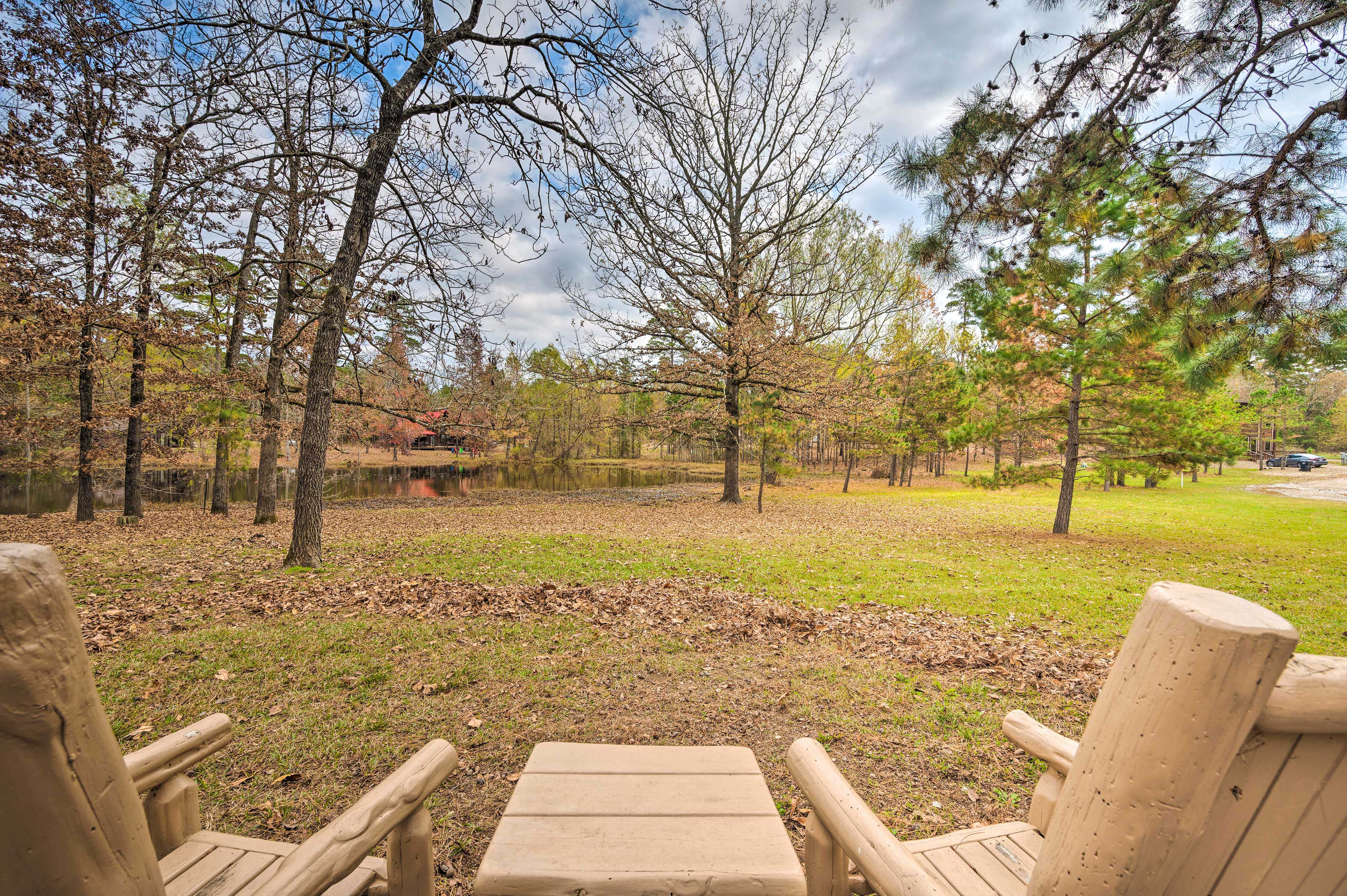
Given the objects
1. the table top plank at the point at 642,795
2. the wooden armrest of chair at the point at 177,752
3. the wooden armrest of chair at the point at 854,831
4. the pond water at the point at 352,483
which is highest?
the wooden armrest of chair at the point at 854,831

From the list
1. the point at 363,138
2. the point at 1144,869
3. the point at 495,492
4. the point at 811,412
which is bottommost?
the point at 495,492

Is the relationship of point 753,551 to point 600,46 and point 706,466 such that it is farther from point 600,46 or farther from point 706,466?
point 706,466

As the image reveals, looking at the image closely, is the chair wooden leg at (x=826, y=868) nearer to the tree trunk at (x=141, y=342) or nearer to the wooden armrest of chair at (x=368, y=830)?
the wooden armrest of chair at (x=368, y=830)

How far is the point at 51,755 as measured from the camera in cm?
79

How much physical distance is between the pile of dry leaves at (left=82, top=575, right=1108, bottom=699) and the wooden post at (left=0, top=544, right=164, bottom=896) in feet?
15.3

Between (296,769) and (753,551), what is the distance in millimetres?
7857

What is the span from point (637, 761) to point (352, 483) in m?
30.4

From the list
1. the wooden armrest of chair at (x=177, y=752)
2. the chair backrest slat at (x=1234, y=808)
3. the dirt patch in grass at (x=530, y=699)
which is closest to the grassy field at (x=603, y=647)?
the dirt patch in grass at (x=530, y=699)

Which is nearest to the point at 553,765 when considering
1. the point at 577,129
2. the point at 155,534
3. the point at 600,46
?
the point at 577,129

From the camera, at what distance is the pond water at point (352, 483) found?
60.3 ft

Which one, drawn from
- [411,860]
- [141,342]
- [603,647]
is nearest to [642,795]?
[411,860]

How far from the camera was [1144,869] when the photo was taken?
0.89m

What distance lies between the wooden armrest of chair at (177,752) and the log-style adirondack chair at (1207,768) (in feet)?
8.68

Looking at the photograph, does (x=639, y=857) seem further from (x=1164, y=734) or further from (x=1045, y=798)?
(x=1045, y=798)
